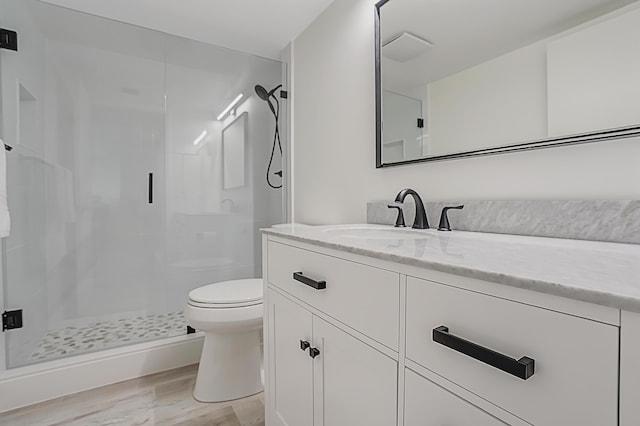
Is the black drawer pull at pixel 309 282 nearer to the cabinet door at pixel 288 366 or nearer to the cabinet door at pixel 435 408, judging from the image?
the cabinet door at pixel 288 366

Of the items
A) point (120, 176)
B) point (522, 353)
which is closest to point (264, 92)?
point (120, 176)

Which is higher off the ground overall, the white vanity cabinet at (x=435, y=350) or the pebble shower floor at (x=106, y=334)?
the white vanity cabinet at (x=435, y=350)

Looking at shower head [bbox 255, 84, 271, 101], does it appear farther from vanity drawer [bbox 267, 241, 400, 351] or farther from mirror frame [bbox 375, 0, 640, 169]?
vanity drawer [bbox 267, 241, 400, 351]

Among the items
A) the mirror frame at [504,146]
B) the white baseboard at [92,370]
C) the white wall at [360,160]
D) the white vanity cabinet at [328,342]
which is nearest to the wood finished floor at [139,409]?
the white baseboard at [92,370]

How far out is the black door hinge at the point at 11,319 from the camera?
63.0 inches

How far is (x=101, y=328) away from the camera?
1988mm

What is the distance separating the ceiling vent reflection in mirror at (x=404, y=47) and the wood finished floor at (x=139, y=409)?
67.0 inches

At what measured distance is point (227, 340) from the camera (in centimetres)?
160

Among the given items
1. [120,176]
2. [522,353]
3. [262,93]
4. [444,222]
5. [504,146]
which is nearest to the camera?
[522,353]

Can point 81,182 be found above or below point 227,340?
above

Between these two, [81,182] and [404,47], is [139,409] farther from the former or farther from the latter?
[404,47]

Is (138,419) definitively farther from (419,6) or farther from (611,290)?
(419,6)

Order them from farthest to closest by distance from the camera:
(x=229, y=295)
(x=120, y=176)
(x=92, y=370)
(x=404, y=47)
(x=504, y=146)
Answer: (x=120, y=176) < (x=92, y=370) < (x=229, y=295) < (x=404, y=47) < (x=504, y=146)

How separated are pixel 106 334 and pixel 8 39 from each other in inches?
64.4
